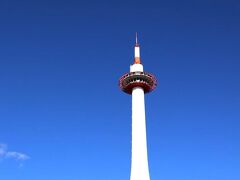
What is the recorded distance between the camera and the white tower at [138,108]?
9088 centimetres

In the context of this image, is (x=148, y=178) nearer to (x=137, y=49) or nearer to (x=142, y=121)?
(x=142, y=121)

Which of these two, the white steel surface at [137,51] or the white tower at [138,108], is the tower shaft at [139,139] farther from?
the white steel surface at [137,51]

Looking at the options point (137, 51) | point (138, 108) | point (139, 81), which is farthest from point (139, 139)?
point (137, 51)

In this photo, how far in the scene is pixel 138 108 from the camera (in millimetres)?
100062

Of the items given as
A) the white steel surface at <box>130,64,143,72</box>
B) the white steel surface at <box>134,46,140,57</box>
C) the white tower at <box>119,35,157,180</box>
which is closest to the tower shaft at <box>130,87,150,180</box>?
the white tower at <box>119,35,157,180</box>

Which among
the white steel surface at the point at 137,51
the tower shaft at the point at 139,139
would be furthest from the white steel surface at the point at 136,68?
the tower shaft at the point at 139,139

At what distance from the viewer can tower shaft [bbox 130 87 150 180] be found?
90.2 metres

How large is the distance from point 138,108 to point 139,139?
28.0 feet

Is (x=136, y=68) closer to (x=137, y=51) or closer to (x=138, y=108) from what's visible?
(x=137, y=51)

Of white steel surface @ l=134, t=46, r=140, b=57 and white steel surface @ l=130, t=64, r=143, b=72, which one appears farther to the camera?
white steel surface @ l=134, t=46, r=140, b=57

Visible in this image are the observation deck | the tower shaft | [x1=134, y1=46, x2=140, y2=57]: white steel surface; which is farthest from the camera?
[x1=134, y1=46, x2=140, y2=57]: white steel surface

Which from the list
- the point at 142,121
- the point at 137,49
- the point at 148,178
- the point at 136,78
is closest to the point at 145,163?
the point at 148,178

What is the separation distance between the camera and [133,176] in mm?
89938

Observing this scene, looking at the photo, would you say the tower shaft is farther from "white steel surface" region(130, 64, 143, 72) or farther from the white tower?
"white steel surface" region(130, 64, 143, 72)
